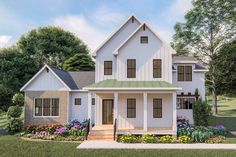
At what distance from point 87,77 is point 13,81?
21.1 m

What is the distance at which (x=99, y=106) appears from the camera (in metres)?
21.0

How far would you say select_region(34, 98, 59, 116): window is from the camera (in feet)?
73.5

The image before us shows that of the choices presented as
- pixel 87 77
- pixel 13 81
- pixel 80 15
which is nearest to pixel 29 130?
pixel 87 77

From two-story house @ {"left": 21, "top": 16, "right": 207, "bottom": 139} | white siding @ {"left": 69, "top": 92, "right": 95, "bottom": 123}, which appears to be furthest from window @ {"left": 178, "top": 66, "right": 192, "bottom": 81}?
white siding @ {"left": 69, "top": 92, "right": 95, "bottom": 123}

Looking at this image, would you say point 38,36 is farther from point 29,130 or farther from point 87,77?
point 29,130

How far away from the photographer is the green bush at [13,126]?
20094 mm

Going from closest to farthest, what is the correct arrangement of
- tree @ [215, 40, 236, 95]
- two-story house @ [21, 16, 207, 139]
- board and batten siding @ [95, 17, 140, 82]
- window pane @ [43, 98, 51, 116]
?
two-story house @ [21, 16, 207, 139]
board and batten siding @ [95, 17, 140, 82]
window pane @ [43, 98, 51, 116]
tree @ [215, 40, 236, 95]

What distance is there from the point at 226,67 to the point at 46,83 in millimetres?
28106

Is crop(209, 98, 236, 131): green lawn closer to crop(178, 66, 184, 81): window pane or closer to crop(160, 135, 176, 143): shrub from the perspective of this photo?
crop(178, 66, 184, 81): window pane

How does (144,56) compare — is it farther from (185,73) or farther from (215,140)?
(215,140)

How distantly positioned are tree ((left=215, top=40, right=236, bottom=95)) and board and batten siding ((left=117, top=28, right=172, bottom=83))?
2130 centimetres

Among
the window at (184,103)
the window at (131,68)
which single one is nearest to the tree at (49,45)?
the window at (131,68)

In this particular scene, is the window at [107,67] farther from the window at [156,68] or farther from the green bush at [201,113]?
the green bush at [201,113]

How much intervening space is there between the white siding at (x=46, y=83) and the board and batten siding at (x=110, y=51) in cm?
380
